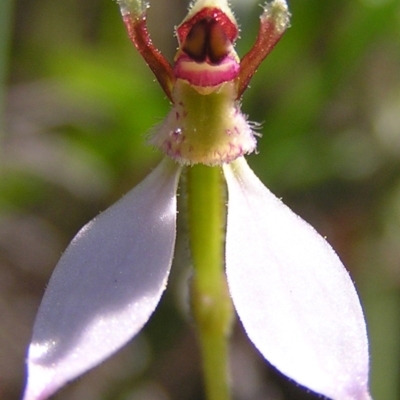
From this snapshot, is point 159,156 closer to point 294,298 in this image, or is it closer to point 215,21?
point 215,21

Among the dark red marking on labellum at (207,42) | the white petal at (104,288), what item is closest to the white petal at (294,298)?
the white petal at (104,288)

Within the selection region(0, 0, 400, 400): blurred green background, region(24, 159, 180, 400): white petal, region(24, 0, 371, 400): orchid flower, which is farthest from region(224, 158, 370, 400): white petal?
region(0, 0, 400, 400): blurred green background

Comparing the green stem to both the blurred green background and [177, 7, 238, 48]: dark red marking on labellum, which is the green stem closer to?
[177, 7, 238, 48]: dark red marking on labellum

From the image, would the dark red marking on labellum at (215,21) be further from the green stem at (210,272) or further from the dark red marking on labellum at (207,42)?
the green stem at (210,272)

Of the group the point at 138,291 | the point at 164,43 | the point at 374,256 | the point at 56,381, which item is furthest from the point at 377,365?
the point at 164,43

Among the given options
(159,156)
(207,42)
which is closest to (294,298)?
(207,42)
